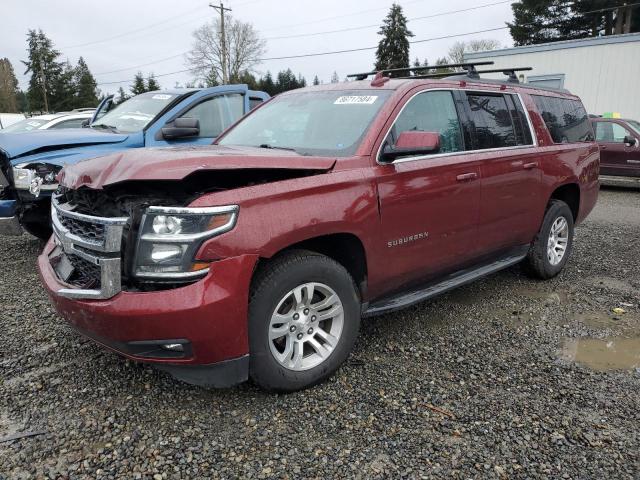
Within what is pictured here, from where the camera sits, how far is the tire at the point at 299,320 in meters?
2.67

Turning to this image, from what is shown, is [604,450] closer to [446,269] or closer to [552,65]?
[446,269]

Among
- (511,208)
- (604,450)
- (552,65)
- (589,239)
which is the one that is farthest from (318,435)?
(552,65)

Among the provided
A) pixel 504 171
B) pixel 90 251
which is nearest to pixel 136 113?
pixel 90 251

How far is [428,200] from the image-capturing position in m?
3.44

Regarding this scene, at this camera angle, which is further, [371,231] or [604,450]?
[371,231]

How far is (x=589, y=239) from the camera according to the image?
702cm

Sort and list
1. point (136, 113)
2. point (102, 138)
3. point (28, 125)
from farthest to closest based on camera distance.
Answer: point (28, 125) < point (136, 113) < point (102, 138)

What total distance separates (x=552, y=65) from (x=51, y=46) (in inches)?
2556

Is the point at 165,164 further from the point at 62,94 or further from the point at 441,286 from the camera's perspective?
the point at 62,94

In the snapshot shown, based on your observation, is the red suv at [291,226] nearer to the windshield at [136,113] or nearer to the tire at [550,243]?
the tire at [550,243]

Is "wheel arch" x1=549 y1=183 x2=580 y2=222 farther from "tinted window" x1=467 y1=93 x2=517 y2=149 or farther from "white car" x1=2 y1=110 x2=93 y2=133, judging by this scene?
"white car" x1=2 y1=110 x2=93 y2=133

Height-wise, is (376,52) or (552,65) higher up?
(376,52)

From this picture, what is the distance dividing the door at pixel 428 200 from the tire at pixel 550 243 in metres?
1.25

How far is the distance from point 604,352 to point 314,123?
263 cm
